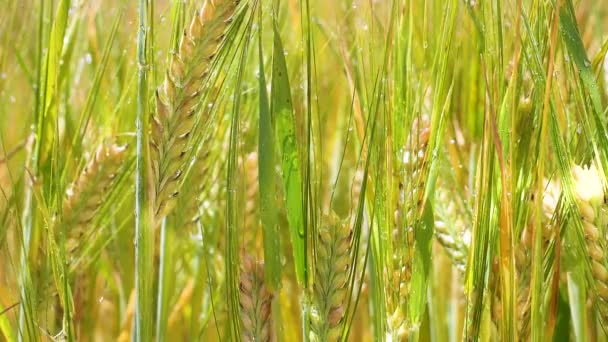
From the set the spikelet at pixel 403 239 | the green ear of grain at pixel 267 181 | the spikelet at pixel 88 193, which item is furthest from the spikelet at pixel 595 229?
the spikelet at pixel 88 193

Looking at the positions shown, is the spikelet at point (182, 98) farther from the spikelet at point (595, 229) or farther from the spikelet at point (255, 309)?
the spikelet at point (595, 229)

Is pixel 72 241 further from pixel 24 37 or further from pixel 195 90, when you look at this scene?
pixel 24 37

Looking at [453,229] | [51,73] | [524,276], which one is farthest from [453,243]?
[51,73]

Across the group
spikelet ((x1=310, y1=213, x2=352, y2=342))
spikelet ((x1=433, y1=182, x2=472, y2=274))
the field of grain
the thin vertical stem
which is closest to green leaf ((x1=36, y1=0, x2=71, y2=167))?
the field of grain

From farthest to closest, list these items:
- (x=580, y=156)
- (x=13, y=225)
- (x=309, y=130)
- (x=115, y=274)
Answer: (x=115, y=274), (x=13, y=225), (x=580, y=156), (x=309, y=130)

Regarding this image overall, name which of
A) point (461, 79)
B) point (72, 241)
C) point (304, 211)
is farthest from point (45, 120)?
point (461, 79)

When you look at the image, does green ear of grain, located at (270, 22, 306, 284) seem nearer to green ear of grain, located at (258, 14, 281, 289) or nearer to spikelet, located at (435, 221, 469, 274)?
green ear of grain, located at (258, 14, 281, 289)

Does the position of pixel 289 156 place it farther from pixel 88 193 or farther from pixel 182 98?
pixel 88 193
